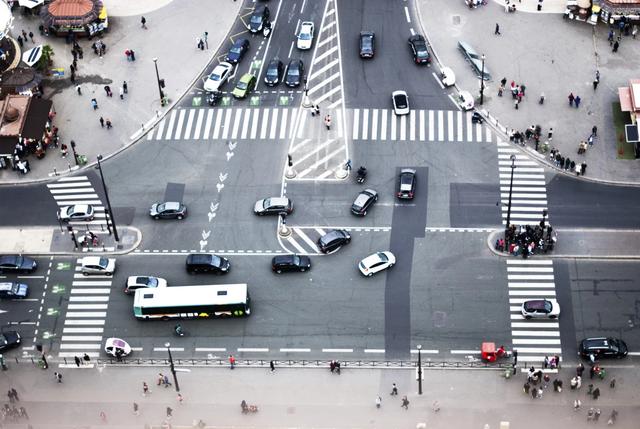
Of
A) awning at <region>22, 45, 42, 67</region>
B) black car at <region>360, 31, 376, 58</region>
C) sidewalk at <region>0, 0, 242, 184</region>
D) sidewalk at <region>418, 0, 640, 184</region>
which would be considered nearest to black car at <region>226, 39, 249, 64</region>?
sidewalk at <region>0, 0, 242, 184</region>

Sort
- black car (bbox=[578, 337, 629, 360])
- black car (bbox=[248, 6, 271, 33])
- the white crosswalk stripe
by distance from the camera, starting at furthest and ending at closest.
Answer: black car (bbox=[248, 6, 271, 33]) < the white crosswalk stripe < black car (bbox=[578, 337, 629, 360])

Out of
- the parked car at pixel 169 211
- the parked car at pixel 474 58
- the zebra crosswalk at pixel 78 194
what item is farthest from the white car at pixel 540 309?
the zebra crosswalk at pixel 78 194

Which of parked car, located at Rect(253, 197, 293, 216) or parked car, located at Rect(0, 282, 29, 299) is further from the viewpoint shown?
parked car, located at Rect(253, 197, 293, 216)

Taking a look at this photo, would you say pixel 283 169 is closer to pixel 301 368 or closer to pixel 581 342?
pixel 301 368

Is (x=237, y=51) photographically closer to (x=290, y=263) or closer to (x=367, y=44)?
(x=367, y=44)

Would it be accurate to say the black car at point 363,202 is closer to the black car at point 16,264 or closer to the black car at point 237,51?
the black car at point 237,51

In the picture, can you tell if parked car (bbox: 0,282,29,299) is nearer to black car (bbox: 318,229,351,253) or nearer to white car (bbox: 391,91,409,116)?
black car (bbox: 318,229,351,253)

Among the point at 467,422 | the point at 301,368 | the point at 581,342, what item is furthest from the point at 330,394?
the point at 581,342
